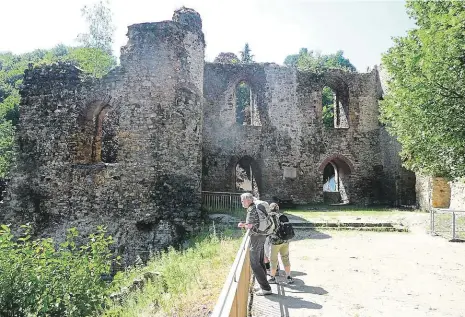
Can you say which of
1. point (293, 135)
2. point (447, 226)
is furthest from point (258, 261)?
point (293, 135)

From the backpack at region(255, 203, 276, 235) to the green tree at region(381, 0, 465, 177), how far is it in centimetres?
730

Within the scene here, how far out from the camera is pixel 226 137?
68.1ft

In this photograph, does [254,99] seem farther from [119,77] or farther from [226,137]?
[119,77]

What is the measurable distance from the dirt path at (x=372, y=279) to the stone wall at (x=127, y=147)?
4996 mm

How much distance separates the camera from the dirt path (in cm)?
575

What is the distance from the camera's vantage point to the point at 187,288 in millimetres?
6965

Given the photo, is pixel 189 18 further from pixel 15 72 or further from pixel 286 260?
pixel 15 72

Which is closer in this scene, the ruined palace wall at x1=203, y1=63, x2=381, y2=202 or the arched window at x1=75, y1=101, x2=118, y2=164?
the arched window at x1=75, y1=101, x2=118, y2=164

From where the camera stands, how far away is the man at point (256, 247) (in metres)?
6.09

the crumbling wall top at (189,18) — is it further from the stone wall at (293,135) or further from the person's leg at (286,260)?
the person's leg at (286,260)

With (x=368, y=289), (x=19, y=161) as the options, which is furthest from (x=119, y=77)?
(x=368, y=289)

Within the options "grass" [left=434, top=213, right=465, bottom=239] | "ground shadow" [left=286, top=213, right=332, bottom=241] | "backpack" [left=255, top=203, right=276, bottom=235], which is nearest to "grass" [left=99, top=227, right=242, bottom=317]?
"backpack" [left=255, top=203, right=276, bottom=235]

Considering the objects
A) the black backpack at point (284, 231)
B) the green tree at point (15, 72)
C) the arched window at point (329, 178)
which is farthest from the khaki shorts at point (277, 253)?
the arched window at point (329, 178)

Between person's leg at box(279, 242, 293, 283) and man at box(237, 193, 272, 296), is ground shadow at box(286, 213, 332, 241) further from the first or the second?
man at box(237, 193, 272, 296)
